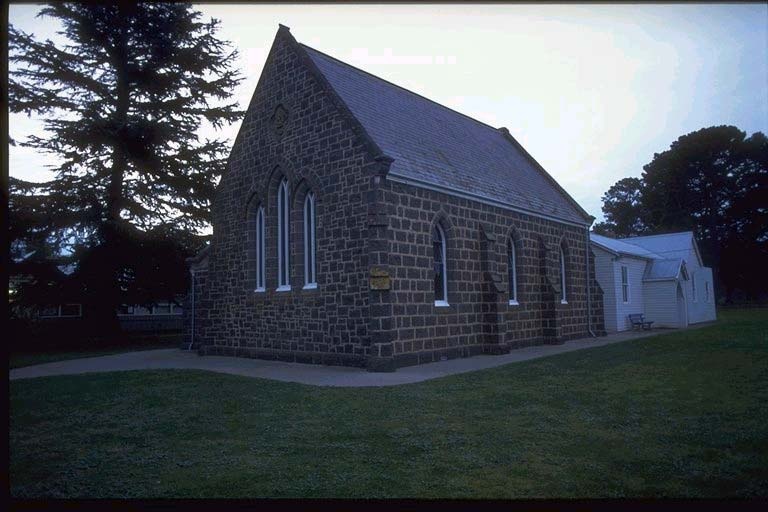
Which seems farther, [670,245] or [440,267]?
[670,245]

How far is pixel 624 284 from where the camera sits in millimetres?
32531

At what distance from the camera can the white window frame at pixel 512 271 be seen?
22797 mm

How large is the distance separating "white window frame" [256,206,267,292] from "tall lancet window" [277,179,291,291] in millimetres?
1149

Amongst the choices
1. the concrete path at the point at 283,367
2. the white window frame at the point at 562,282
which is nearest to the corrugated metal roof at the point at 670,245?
the white window frame at the point at 562,282

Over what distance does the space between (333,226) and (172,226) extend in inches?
589

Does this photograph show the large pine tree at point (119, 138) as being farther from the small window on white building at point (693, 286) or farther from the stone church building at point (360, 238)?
the small window on white building at point (693, 286)

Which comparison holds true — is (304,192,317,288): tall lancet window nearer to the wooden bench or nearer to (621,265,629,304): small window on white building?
(621,265,629,304): small window on white building

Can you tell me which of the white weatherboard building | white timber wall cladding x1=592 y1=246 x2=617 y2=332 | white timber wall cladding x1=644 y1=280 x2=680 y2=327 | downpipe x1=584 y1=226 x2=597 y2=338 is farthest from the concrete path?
white timber wall cladding x1=644 y1=280 x2=680 y2=327

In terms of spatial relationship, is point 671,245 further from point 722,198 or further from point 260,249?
point 260,249

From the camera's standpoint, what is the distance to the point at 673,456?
22.2 feet

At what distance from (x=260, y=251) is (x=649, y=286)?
25060 mm

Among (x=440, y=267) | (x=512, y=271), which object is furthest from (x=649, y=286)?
(x=440, y=267)

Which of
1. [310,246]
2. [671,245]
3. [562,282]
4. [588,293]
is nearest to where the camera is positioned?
[310,246]

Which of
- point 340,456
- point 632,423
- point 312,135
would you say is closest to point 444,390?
point 632,423
